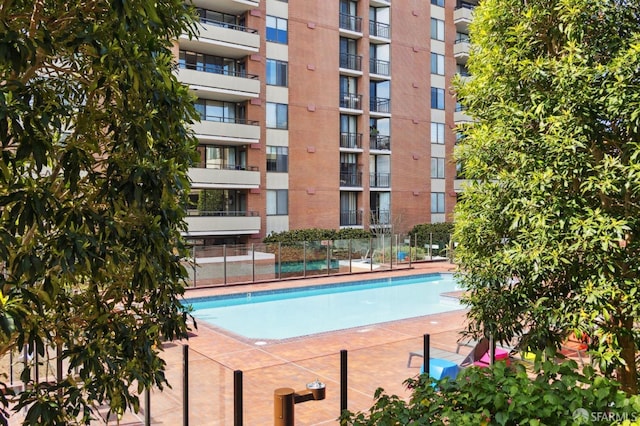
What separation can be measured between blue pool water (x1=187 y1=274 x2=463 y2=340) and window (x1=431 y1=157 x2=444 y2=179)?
15.1m

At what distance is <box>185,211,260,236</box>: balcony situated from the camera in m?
25.8

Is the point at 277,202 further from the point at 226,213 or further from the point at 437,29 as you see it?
the point at 437,29

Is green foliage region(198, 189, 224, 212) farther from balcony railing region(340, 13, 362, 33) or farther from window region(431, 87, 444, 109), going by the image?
window region(431, 87, 444, 109)

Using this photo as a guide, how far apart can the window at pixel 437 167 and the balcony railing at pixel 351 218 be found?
6.87 meters

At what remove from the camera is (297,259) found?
71.7 ft

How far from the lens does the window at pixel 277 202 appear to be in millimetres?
29375

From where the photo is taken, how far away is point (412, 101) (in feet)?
115

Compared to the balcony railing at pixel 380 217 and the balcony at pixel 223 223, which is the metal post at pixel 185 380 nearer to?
the balcony at pixel 223 223

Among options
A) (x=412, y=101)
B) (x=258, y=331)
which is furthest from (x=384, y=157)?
(x=258, y=331)

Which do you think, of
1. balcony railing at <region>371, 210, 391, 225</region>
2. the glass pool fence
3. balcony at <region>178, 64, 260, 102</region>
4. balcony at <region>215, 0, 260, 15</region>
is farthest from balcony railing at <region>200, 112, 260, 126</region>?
balcony railing at <region>371, 210, 391, 225</region>

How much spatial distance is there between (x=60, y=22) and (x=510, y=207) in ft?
12.6

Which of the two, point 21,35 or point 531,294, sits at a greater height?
point 21,35

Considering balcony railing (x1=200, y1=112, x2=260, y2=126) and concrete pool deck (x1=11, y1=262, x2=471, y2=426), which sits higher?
balcony railing (x1=200, y1=112, x2=260, y2=126)

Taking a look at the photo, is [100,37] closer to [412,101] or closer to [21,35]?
[21,35]
